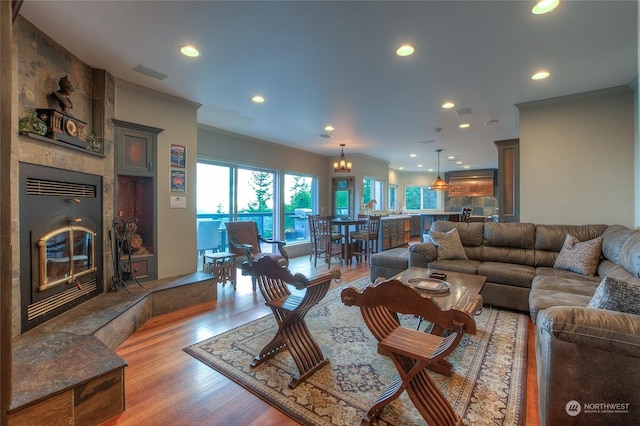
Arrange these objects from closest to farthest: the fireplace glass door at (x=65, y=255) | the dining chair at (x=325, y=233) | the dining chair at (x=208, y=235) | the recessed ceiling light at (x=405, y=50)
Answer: the fireplace glass door at (x=65, y=255), the recessed ceiling light at (x=405, y=50), the dining chair at (x=208, y=235), the dining chair at (x=325, y=233)

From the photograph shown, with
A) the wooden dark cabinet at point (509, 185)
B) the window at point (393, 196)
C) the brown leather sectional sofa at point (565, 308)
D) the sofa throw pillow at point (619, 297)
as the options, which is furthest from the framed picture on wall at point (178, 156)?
the window at point (393, 196)

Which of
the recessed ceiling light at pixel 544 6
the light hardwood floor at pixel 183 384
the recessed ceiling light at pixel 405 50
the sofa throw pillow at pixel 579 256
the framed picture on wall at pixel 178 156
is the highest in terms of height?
the recessed ceiling light at pixel 405 50

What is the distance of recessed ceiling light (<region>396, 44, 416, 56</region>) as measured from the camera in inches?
100

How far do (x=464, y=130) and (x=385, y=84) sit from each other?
113 inches

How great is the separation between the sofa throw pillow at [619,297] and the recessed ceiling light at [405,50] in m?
2.23

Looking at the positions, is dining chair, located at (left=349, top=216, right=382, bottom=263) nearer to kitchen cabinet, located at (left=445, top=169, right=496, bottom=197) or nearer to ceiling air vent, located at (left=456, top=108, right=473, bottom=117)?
ceiling air vent, located at (left=456, top=108, right=473, bottom=117)

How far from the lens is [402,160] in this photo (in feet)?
29.7

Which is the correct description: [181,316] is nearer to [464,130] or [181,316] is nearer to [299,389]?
[299,389]

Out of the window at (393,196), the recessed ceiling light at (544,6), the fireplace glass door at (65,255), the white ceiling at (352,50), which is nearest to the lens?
the recessed ceiling light at (544,6)

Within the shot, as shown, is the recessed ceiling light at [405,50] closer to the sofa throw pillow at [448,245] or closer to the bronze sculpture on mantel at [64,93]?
the sofa throw pillow at [448,245]

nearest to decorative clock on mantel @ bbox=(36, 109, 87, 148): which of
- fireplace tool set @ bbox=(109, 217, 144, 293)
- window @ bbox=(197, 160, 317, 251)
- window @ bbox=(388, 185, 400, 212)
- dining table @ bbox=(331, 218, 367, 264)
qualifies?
fireplace tool set @ bbox=(109, 217, 144, 293)

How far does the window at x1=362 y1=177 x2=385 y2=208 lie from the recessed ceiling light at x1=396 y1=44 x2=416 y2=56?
17.9ft

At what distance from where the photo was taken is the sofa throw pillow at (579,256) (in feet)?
10.4

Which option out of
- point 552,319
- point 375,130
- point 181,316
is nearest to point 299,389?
point 552,319
